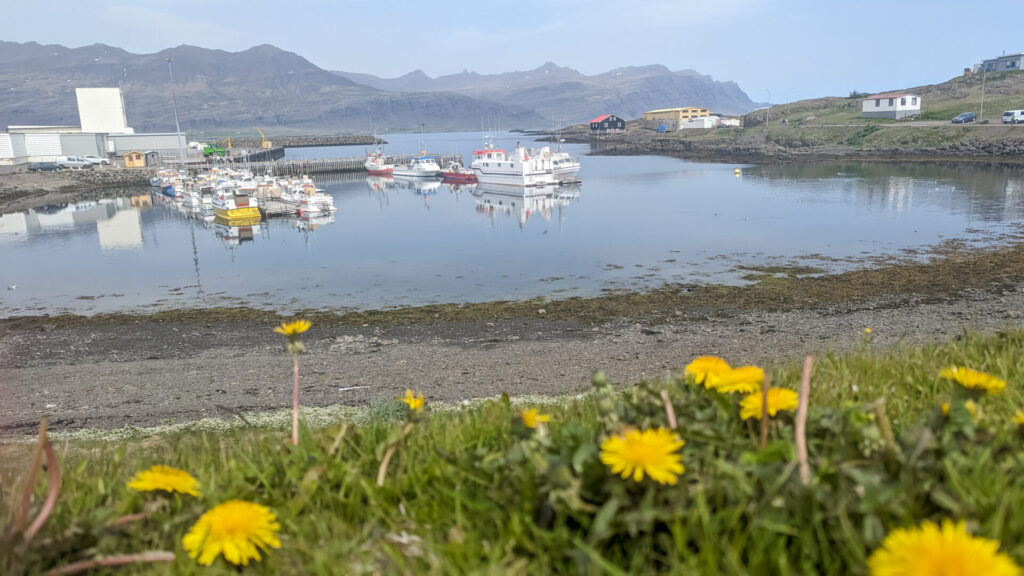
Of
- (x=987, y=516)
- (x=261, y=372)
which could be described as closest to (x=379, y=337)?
(x=261, y=372)

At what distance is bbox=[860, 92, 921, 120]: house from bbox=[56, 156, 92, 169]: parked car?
103 m

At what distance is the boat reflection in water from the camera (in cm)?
4695

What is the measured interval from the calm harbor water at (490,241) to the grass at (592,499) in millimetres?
19137

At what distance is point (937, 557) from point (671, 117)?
157 m

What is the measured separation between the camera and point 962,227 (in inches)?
1179

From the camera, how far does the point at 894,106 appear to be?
88.6 metres

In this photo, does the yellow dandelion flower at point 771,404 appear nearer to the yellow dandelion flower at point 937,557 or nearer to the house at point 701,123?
the yellow dandelion flower at point 937,557

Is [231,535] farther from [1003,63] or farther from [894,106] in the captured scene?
[1003,63]

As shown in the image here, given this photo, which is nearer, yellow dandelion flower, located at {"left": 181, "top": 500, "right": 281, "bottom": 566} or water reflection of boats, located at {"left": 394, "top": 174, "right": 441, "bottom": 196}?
yellow dandelion flower, located at {"left": 181, "top": 500, "right": 281, "bottom": 566}

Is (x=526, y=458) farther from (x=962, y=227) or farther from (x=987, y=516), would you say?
(x=962, y=227)

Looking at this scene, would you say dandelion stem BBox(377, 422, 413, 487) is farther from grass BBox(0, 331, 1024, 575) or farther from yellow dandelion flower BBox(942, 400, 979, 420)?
yellow dandelion flower BBox(942, 400, 979, 420)

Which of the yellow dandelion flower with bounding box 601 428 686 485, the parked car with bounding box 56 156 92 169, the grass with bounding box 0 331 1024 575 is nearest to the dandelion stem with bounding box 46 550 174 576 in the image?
the grass with bounding box 0 331 1024 575

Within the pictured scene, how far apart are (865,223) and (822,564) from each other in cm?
3631

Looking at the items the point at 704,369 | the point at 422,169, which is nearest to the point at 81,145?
the point at 422,169
